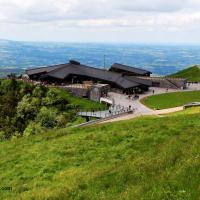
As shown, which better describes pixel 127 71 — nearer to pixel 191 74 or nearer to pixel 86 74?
pixel 86 74

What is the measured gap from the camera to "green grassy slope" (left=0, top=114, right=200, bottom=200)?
1795 centimetres

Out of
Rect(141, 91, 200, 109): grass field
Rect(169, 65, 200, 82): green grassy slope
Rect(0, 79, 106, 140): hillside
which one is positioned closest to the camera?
Rect(0, 79, 106, 140): hillside

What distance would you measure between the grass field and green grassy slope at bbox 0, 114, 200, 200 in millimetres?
40555

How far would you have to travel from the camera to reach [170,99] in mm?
88562

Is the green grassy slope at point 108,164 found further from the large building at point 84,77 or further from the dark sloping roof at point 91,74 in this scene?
the dark sloping roof at point 91,74

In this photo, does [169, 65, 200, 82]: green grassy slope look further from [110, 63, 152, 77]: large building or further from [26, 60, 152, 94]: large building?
[26, 60, 152, 94]: large building

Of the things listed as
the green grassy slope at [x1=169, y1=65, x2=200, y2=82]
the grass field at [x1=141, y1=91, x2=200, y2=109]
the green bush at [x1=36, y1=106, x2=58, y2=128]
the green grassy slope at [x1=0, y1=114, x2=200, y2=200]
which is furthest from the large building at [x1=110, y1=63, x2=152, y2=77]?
the green grassy slope at [x1=0, y1=114, x2=200, y2=200]

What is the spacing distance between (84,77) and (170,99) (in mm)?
28166

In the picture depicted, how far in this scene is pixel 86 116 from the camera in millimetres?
72562

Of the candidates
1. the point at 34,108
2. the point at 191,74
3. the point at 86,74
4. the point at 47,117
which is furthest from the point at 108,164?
the point at 191,74

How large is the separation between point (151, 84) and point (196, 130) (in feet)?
262

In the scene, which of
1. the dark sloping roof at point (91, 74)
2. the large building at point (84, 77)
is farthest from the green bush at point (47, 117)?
the dark sloping roof at point (91, 74)

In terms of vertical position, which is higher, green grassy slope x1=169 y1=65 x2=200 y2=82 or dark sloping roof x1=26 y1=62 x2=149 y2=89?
dark sloping roof x1=26 y1=62 x2=149 y2=89

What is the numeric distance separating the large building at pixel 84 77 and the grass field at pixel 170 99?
8549 mm
